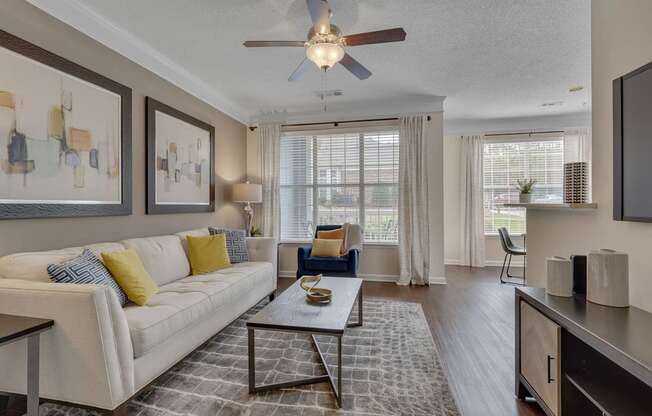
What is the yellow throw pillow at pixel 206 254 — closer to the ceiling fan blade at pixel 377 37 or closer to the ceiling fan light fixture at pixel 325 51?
the ceiling fan light fixture at pixel 325 51

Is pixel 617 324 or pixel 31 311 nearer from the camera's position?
pixel 617 324

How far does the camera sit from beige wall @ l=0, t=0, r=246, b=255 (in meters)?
2.02

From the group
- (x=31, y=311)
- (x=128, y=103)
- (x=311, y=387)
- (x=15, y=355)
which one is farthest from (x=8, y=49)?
(x=311, y=387)

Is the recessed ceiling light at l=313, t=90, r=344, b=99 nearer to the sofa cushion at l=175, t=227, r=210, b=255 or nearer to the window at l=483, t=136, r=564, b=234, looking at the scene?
the sofa cushion at l=175, t=227, r=210, b=255

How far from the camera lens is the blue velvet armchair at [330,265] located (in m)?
3.89

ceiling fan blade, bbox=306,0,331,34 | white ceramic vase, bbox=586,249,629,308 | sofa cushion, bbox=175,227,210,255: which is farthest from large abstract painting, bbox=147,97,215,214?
white ceramic vase, bbox=586,249,629,308

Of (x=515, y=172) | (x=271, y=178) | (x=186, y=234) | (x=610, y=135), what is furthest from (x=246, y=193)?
(x=515, y=172)

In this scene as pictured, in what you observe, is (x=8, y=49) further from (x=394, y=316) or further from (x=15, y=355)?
(x=394, y=316)

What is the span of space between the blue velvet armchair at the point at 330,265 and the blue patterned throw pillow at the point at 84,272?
2.24m

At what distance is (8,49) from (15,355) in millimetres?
1798

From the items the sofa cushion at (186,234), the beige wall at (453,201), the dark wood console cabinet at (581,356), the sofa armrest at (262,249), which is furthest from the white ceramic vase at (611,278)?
the beige wall at (453,201)

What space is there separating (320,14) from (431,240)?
137 inches

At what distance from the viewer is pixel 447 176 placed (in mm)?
6109

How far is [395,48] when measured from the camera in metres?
3.03
